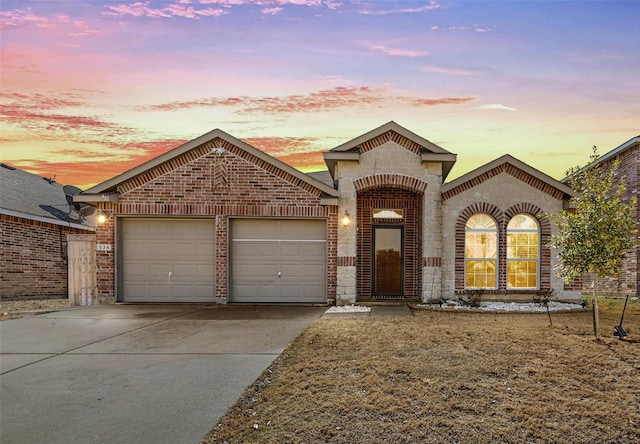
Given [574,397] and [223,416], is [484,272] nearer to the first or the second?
[574,397]

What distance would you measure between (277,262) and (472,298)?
6005 millimetres

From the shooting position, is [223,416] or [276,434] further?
[223,416]

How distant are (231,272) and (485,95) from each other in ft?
33.2

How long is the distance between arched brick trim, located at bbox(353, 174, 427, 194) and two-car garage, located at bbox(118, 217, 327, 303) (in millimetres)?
1708

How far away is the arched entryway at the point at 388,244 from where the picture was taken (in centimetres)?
1281

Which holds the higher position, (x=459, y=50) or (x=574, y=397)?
(x=459, y=50)

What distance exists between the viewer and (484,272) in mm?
12164

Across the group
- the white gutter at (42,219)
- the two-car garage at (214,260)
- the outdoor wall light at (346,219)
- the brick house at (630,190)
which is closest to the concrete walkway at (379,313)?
the two-car garage at (214,260)

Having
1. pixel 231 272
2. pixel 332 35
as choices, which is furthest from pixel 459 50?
pixel 231 272

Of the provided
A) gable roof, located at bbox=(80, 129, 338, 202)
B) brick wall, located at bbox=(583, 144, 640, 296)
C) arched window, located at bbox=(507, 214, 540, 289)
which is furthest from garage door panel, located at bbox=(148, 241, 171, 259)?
brick wall, located at bbox=(583, 144, 640, 296)

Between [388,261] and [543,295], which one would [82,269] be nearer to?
[388,261]

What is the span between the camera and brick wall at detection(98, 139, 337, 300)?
462 inches

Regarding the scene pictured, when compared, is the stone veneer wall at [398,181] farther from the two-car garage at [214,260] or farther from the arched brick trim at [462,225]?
the two-car garage at [214,260]

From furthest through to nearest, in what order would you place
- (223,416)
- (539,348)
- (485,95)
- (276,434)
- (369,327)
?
1. (485,95)
2. (369,327)
3. (539,348)
4. (223,416)
5. (276,434)
